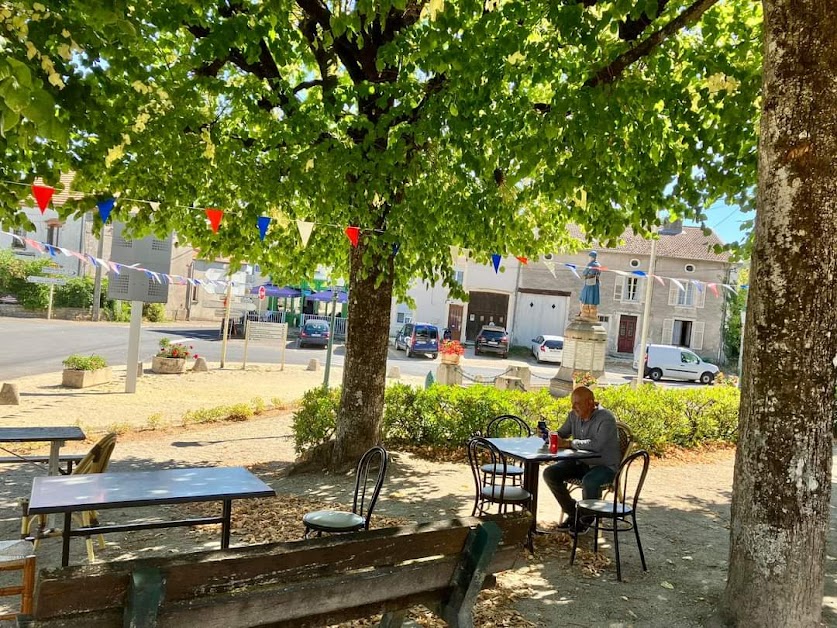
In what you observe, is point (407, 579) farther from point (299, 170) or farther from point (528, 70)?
point (299, 170)

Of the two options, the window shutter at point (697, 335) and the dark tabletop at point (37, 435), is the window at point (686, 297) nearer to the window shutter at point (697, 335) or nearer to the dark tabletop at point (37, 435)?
the window shutter at point (697, 335)

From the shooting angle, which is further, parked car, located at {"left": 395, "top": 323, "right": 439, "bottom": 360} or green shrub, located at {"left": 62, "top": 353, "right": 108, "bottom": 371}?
parked car, located at {"left": 395, "top": 323, "right": 439, "bottom": 360}

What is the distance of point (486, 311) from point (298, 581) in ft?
127

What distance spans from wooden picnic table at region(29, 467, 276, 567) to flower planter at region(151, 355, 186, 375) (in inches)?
595

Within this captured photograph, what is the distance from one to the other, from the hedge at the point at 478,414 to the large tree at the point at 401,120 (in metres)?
1.08

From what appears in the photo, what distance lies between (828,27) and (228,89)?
5.07 m

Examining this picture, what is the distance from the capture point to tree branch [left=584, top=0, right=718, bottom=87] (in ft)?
16.9

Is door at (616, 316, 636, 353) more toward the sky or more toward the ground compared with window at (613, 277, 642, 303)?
more toward the ground

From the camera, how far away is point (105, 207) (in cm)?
703

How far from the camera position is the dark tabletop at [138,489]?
375 centimetres

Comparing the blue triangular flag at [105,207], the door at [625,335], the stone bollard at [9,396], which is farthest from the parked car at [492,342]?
the blue triangular flag at [105,207]

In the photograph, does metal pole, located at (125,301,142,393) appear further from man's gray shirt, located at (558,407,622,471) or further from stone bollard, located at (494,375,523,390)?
man's gray shirt, located at (558,407,622,471)

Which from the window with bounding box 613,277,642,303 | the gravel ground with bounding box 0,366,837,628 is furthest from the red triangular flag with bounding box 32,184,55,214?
the window with bounding box 613,277,642,303

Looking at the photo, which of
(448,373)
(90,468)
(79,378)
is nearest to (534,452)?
(90,468)
